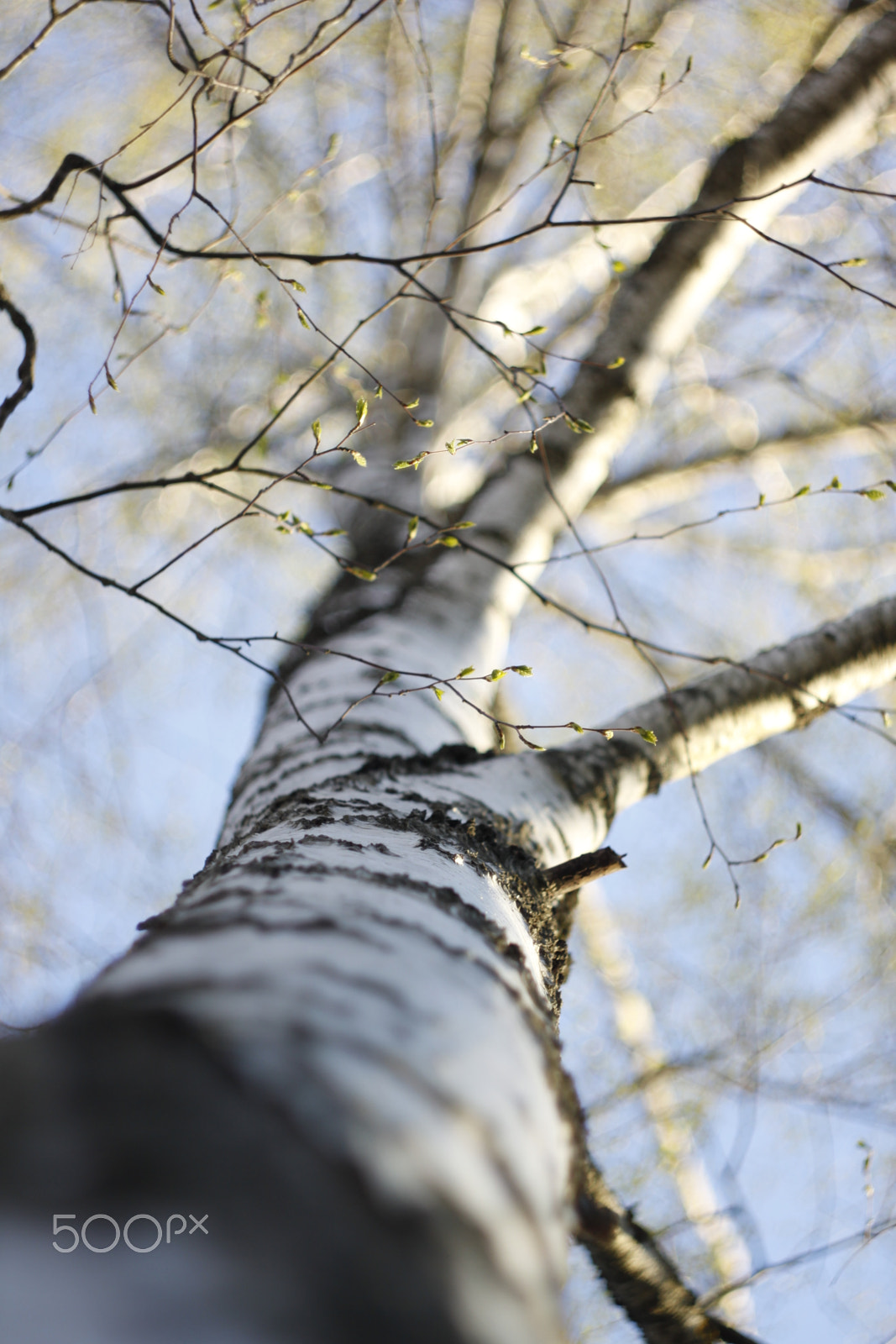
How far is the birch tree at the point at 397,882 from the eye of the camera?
0.34 metres

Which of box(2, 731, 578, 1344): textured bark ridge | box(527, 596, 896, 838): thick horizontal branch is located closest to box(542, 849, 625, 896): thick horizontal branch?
box(527, 596, 896, 838): thick horizontal branch

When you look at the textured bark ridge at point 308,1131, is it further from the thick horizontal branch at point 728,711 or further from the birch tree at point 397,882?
the thick horizontal branch at point 728,711

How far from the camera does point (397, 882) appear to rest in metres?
0.69

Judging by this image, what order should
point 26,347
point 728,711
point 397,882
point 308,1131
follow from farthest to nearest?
point 728,711
point 26,347
point 397,882
point 308,1131

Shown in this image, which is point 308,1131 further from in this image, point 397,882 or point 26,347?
point 26,347

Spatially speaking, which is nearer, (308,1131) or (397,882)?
(308,1131)

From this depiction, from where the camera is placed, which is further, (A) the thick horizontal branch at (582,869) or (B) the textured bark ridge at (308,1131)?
(A) the thick horizontal branch at (582,869)

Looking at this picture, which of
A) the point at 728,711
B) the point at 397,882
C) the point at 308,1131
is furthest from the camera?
the point at 728,711

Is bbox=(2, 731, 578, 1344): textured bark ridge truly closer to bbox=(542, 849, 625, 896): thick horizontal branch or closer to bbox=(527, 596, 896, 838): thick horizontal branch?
bbox=(542, 849, 625, 896): thick horizontal branch

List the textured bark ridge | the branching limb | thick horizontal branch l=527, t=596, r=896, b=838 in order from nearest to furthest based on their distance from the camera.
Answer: the textured bark ridge
the branching limb
thick horizontal branch l=527, t=596, r=896, b=838

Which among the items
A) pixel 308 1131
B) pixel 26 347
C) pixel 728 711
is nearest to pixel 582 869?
pixel 728 711

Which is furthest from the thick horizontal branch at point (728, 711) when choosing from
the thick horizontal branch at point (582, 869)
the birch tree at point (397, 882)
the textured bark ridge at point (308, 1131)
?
the textured bark ridge at point (308, 1131)

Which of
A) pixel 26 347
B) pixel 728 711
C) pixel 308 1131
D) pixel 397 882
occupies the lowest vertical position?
pixel 308 1131

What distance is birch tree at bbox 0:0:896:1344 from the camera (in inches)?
13.6
